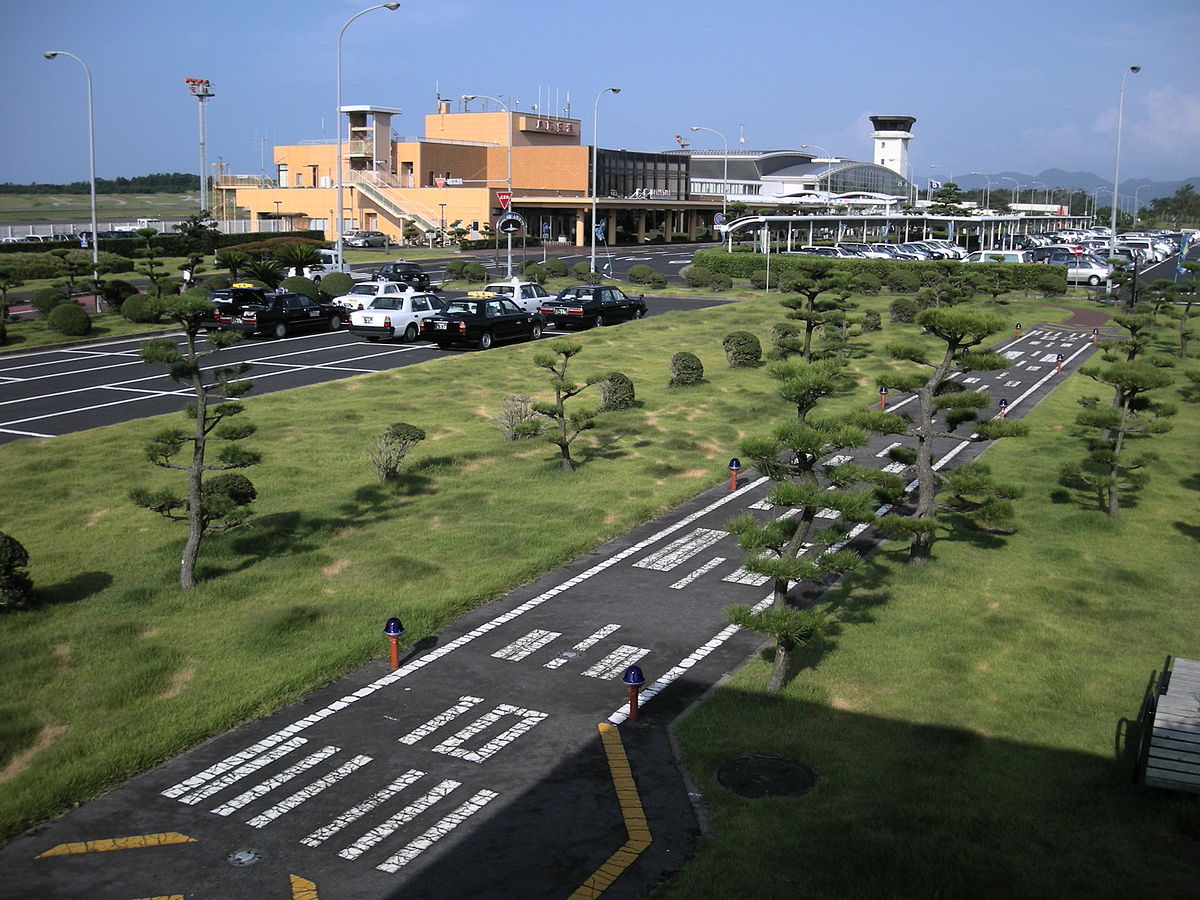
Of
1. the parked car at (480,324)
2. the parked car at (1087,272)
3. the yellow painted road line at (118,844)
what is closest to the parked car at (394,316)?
the parked car at (480,324)

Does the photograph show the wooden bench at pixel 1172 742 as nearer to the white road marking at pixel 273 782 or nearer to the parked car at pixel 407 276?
the white road marking at pixel 273 782

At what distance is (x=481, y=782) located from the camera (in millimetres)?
9695

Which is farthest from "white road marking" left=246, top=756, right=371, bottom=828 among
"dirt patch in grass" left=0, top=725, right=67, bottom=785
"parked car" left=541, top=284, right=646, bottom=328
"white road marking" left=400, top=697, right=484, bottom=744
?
"parked car" left=541, top=284, right=646, bottom=328

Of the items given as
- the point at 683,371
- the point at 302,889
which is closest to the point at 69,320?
the point at 683,371

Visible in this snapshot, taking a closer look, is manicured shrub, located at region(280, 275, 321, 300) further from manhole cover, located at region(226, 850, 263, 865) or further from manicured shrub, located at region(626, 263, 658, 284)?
manhole cover, located at region(226, 850, 263, 865)

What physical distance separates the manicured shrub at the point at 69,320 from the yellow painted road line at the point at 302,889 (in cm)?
3080

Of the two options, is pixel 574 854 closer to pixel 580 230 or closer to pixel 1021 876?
pixel 1021 876

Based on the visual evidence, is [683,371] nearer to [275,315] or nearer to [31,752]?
[275,315]

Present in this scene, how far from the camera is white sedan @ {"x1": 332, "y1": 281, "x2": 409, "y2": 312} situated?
3700 centimetres

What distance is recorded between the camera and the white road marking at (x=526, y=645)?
12.5m

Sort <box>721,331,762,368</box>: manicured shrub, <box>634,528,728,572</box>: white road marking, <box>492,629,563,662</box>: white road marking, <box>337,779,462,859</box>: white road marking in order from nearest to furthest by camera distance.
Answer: <box>337,779,462,859</box>: white road marking < <box>492,629,563,662</box>: white road marking < <box>634,528,728,572</box>: white road marking < <box>721,331,762,368</box>: manicured shrub

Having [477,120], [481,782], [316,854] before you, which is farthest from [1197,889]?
[477,120]

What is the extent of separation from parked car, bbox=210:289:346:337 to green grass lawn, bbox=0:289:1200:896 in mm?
12603

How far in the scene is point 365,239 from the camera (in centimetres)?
7588
